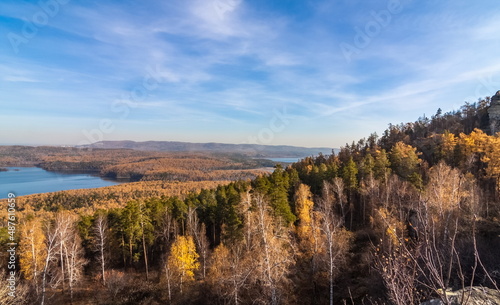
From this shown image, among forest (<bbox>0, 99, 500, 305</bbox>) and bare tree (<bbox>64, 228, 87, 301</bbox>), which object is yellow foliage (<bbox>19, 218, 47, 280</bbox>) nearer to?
forest (<bbox>0, 99, 500, 305</bbox>)

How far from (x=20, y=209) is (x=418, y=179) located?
93538 millimetres

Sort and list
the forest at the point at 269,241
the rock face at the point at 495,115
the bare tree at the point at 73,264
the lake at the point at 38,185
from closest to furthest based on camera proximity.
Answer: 1. the forest at the point at 269,241
2. the bare tree at the point at 73,264
3. the rock face at the point at 495,115
4. the lake at the point at 38,185

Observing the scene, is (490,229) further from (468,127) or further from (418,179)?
(468,127)

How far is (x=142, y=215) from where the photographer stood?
27.7m

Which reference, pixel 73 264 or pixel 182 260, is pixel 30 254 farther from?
pixel 182 260

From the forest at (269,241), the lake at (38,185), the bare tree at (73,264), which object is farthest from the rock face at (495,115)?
the lake at (38,185)

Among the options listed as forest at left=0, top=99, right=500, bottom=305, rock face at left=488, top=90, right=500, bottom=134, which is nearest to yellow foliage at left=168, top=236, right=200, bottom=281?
forest at left=0, top=99, right=500, bottom=305

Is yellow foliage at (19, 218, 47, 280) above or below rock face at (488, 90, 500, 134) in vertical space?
below

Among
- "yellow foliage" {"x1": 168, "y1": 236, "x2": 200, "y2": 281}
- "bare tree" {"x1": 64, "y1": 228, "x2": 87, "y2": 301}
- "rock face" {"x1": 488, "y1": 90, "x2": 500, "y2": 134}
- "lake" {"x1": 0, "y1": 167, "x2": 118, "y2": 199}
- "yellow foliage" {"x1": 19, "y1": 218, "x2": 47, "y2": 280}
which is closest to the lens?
"yellow foliage" {"x1": 19, "y1": 218, "x2": 47, "y2": 280}

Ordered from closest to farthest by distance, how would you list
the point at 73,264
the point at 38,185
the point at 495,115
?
the point at 73,264 → the point at 495,115 → the point at 38,185

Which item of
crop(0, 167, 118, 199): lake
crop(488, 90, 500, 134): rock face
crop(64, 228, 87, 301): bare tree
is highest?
crop(488, 90, 500, 134): rock face

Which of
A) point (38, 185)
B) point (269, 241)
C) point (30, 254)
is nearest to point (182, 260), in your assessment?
point (269, 241)

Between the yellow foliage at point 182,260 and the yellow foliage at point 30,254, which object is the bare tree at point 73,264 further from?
the yellow foliage at point 182,260

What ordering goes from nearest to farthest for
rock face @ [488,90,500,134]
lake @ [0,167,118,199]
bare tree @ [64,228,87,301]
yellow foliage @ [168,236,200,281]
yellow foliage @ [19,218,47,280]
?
yellow foliage @ [19,218,47,280] < yellow foliage @ [168,236,200,281] < bare tree @ [64,228,87,301] < rock face @ [488,90,500,134] < lake @ [0,167,118,199]
